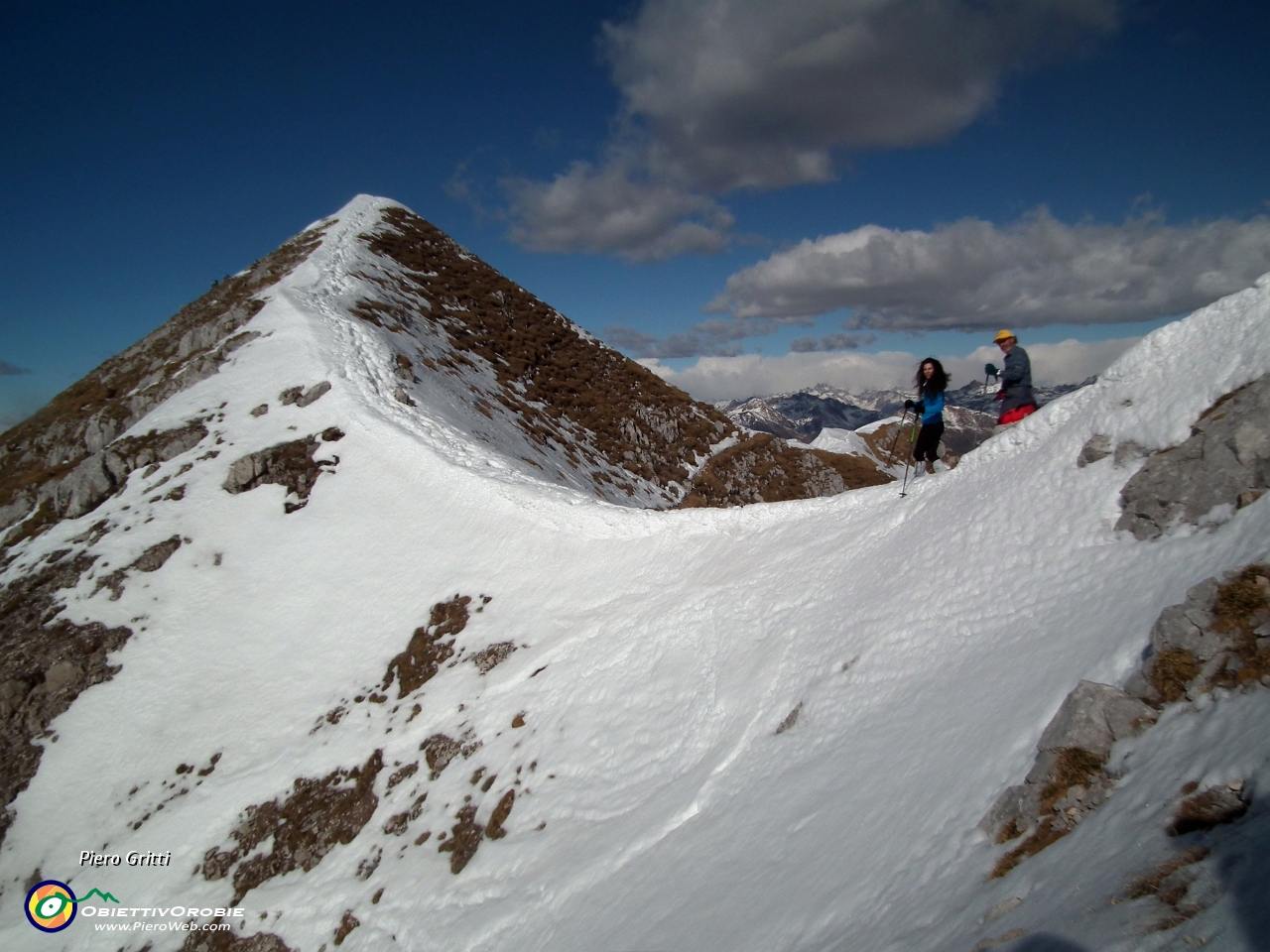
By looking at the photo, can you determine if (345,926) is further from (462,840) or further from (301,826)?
Answer: (301,826)

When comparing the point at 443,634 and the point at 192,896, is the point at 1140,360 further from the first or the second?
the point at 192,896

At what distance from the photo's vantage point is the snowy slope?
325 inches

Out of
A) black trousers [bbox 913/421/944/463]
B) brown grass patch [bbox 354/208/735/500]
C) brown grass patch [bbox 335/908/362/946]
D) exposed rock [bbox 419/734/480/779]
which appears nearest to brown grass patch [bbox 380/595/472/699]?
exposed rock [bbox 419/734/480/779]

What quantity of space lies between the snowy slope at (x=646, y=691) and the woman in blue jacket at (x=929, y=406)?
4.84ft

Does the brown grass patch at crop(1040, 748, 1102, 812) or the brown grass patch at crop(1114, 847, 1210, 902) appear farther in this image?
the brown grass patch at crop(1040, 748, 1102, 812)

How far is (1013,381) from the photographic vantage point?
46.5 feet

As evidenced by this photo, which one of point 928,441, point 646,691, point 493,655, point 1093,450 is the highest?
point 493,655

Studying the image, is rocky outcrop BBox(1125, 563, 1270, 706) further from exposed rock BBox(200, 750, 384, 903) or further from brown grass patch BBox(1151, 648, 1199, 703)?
exposed rock BBox(200, 750, 384, 903)

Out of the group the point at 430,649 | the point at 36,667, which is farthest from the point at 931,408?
the point at 36,667

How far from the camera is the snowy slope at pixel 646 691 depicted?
827cm

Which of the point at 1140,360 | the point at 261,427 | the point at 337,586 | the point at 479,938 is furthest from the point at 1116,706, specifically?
the point at 261,427

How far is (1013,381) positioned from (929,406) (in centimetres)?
191

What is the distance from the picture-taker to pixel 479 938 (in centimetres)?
1227

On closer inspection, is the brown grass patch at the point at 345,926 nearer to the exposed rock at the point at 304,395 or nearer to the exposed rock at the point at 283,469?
the exposed rock at the point at 283,469
